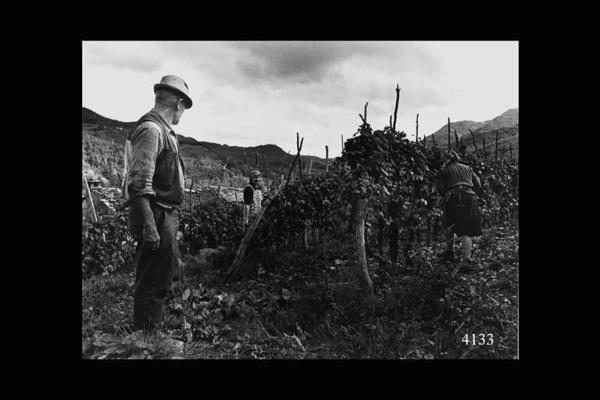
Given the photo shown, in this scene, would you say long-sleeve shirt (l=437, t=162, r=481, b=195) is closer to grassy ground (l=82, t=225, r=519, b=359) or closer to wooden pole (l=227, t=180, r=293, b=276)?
grassy ground (l=82, t=225, r=519, b=359)

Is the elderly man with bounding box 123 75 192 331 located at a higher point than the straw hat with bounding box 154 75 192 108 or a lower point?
lower

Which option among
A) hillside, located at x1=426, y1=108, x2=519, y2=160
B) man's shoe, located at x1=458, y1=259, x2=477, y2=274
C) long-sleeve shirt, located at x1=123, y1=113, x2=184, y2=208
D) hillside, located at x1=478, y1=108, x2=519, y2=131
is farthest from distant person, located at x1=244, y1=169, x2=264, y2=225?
hillside, located at x1=478, y1=108, x2=519, y2=131

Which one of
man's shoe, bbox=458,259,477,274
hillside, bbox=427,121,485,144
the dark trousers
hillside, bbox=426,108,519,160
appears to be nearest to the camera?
the dark trousers

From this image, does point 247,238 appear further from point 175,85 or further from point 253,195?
point 175,85

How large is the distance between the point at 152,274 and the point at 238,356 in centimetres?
109

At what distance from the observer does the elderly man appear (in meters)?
3.02

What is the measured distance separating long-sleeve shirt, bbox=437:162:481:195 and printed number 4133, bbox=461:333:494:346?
1.42 m

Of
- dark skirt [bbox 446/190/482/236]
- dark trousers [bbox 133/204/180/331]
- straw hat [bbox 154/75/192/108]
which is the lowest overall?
dark trousers [bbox 133/204/180/331]

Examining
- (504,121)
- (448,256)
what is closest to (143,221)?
(448,256)

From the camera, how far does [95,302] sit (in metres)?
3.29

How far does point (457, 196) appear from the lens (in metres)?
3.67

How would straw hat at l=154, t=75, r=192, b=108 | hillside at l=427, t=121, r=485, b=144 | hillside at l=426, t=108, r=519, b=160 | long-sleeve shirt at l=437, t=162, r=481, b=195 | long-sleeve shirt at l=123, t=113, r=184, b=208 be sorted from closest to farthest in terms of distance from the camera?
long-sleeve shirt at l=123, t=113, r=184, b=208 < straw hat at l=154, t=75, r=192, b=108 < hillside at l=426, t=108, r=519, b=160 < long-sleeve shirt at l=437, t=162, r=481, b=195 < hillside at l=427, t=121, r=485, b=144

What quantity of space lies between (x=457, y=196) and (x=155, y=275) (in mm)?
3141

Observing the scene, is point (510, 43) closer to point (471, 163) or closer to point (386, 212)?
point (471, 163)
